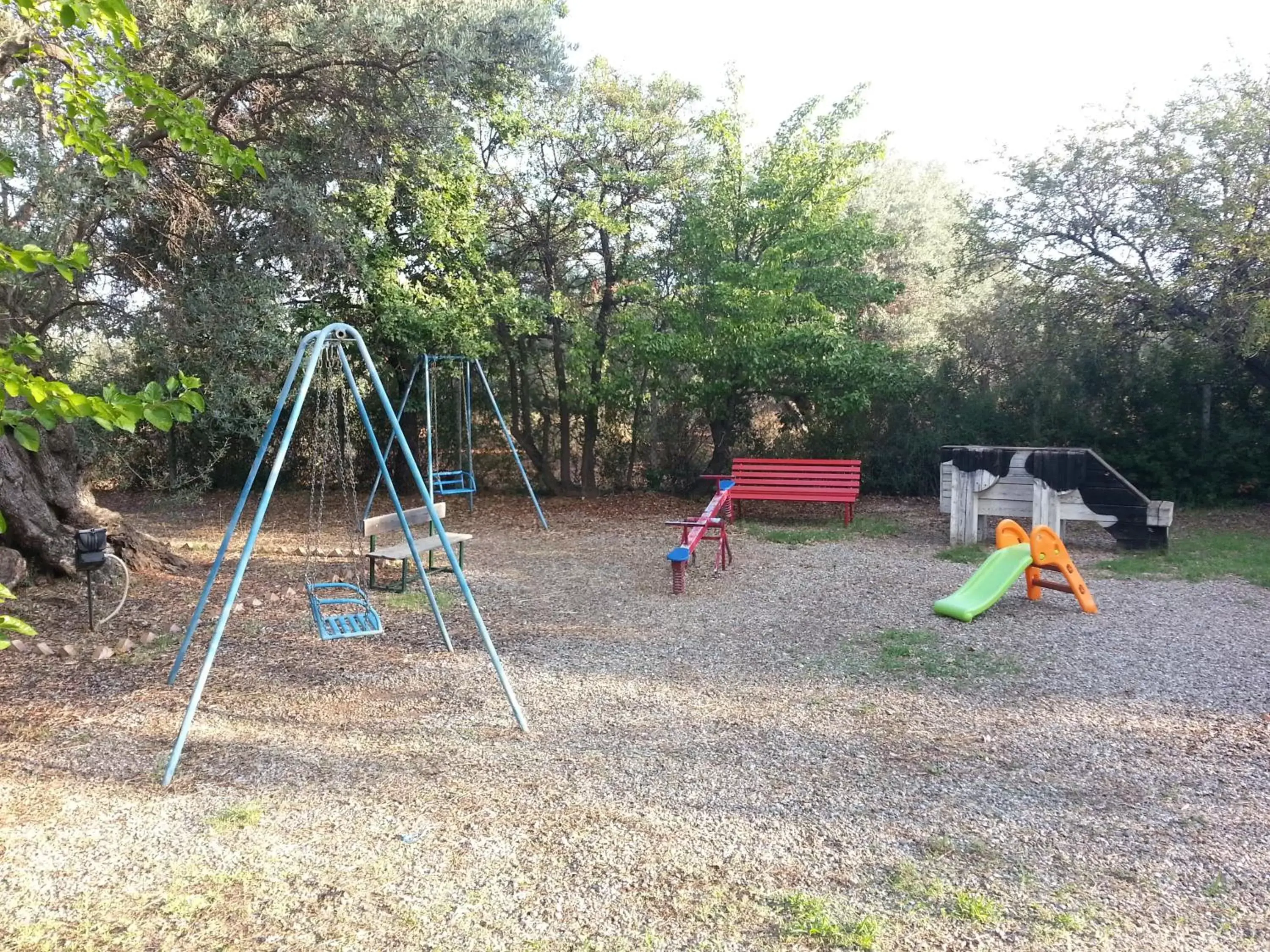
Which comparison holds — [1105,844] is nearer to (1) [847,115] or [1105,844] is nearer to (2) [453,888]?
(2) [453,888]

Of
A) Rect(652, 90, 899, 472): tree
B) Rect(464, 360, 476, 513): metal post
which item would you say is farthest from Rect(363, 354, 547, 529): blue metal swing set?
Rect(652, 90, 899, 472): tree

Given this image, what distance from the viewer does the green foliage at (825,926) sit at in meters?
2.32

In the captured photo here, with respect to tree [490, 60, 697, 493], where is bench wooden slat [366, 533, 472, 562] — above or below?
below

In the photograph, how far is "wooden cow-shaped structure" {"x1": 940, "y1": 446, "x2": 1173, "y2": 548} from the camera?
26.9 ft

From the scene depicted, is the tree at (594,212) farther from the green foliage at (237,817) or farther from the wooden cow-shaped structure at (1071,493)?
the green foliage at (237,817)

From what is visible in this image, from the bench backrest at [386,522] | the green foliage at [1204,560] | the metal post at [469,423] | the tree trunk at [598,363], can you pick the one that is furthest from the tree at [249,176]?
the green foliage at [1204,560]

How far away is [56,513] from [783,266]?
8.16 metres

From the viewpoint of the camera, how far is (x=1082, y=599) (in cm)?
614

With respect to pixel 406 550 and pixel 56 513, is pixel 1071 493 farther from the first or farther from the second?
pixel 56 513

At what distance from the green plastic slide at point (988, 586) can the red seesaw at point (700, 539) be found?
1.94m

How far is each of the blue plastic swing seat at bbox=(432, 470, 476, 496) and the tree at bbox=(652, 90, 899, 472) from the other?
303 cm

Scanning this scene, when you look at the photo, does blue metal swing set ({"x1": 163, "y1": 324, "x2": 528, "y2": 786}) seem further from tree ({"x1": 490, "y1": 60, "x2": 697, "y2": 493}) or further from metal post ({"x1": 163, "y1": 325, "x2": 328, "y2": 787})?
tree ({"x1": 490, "y1": 60, "x2": 697, "y2": 493})

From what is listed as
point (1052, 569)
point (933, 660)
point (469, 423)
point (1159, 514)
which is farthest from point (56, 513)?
point (1159, 514)

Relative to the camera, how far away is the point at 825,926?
2381mm
